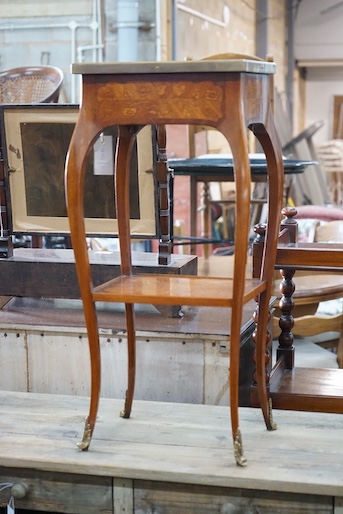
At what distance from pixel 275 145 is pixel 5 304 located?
1.28m

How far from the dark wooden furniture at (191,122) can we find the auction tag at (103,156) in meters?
0.71

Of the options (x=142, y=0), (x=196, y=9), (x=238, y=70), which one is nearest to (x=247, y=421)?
(x=238, y=70)

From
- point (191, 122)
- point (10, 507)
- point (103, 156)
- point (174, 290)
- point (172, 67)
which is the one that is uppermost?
point (172, 67)

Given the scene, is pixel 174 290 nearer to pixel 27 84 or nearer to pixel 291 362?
pixel 291 362

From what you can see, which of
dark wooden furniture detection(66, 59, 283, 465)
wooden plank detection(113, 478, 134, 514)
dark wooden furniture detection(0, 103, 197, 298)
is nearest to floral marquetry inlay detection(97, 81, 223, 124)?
dark wooden furniture detection(66, 59, 283, 465)

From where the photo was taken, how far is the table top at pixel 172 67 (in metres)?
1.72

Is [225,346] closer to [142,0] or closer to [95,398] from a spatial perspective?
[95,398]

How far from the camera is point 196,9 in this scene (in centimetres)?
716

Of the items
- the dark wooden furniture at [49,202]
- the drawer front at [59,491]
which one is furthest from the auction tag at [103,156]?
the drawer front at [59,491]

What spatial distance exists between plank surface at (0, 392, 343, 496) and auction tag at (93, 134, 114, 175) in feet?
2.56

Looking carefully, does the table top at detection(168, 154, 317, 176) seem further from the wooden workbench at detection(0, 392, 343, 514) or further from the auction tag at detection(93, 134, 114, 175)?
the wooden workbench at detection(0, 392, 343, 514)

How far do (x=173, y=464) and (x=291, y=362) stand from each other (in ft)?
3.13

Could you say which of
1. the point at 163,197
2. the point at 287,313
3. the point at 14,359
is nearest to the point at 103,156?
the point at 163,197

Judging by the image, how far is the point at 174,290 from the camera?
1.96 meters
